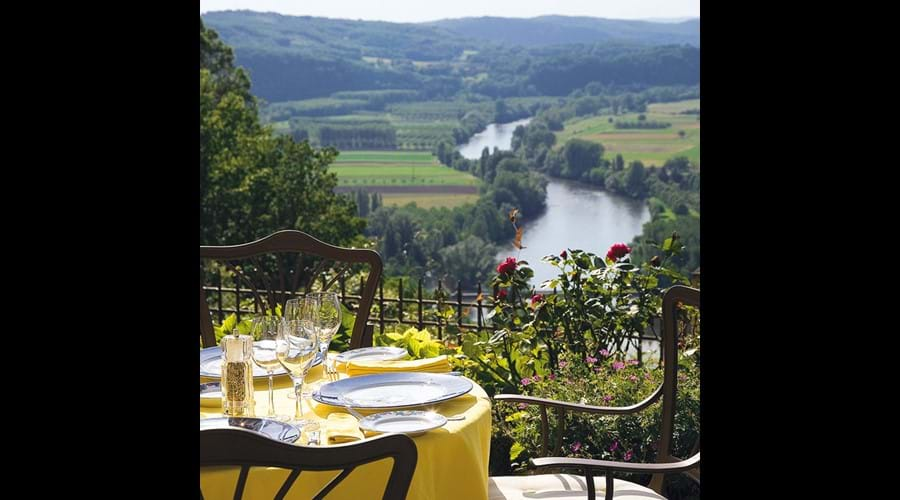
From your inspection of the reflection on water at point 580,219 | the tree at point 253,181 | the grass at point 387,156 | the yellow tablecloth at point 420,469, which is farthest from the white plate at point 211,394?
the grass at point 387,156

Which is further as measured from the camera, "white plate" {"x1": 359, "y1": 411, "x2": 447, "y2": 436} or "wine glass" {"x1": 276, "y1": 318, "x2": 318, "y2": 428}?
"wine glass" {"x1": 276, "y1": 318, "x2": 318, "y2": 428}

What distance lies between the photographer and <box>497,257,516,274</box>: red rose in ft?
14.5

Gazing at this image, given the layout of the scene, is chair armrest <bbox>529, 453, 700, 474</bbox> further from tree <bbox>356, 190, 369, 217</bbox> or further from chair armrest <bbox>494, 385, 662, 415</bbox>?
tree <bbox>356, 190, 369, 217</bbox>

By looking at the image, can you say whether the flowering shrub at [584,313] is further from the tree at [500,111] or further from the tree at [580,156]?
the tree at [500,111]

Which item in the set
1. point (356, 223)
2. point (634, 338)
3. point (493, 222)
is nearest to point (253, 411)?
point (634, 338)

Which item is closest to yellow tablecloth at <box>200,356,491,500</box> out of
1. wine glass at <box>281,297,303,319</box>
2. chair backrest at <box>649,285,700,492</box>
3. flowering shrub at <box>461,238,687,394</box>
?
wine glass at <box>281,297,303,319</box>

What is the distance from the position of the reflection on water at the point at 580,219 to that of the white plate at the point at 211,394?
32.7m

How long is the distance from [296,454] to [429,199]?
124ft

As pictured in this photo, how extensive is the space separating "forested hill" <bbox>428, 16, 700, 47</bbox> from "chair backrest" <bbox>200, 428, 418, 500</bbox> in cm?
4527

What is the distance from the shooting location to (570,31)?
47281 millimetres

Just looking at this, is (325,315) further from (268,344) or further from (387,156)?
(387,156)

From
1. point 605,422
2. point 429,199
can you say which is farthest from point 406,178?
point 605,422
